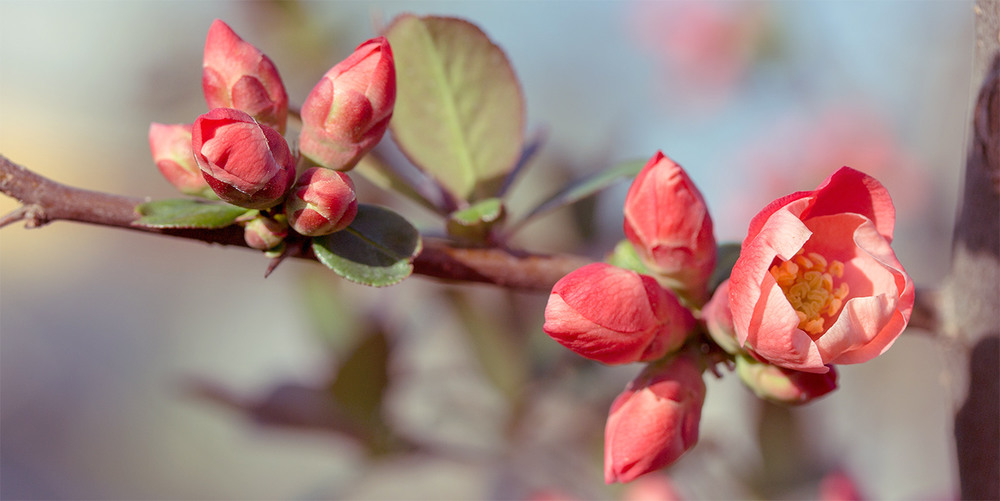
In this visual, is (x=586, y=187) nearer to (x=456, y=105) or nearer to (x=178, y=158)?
(x=456, y=105)

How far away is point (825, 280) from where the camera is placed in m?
0.50

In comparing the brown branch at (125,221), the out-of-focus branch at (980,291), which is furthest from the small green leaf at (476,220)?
the out-of-focus branch at (980,291)

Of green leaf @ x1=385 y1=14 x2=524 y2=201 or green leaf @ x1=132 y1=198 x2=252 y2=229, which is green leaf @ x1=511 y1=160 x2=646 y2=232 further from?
green leaf @ x1=132 y1=198 x2=252 y2=229

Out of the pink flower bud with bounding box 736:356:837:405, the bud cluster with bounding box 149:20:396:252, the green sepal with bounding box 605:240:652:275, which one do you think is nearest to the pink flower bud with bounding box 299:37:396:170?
the bud cluster with bounding box 149:20:396:252

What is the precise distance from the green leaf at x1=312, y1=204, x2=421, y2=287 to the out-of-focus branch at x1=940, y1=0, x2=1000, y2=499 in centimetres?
47

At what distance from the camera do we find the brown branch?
1.62 ft

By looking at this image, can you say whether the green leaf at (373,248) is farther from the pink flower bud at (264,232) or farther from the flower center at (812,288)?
the flower center at (812,288)

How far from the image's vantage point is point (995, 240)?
0.58m

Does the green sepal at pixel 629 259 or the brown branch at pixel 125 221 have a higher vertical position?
the brown branch at pixel 125 221

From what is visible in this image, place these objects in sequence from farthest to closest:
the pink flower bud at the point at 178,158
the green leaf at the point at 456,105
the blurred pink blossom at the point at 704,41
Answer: the blurred pink blossom at the point at 704,41 → the green leaf at the point at 456,105 → the pink flower bud at the point at 178,158

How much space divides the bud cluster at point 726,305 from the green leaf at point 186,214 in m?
0.24

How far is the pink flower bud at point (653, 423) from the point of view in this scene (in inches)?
19.3

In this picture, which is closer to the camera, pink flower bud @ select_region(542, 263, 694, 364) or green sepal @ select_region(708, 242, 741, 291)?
pink flower bud @ select_region(542, 263, 694, 364)

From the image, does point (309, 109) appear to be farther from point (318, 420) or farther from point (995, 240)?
point (318, 420)
